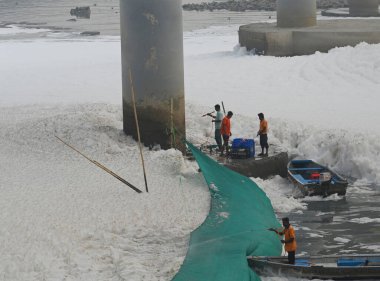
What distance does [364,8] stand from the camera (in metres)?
53.1

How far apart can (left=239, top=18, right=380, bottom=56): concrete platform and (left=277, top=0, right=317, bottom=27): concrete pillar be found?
456mm

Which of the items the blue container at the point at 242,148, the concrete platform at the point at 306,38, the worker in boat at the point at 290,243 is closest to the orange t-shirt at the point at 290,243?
the worker in boat at the point at 290,243

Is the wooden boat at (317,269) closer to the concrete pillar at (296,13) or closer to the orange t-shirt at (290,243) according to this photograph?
the orange t-shirt at (290,243)

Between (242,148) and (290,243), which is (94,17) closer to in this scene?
(242,148)

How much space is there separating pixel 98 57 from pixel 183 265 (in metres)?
29.8

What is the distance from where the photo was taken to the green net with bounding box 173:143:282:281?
1166cm

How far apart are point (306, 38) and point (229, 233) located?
2239cm

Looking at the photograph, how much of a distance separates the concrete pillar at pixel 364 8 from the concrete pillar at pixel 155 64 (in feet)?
115

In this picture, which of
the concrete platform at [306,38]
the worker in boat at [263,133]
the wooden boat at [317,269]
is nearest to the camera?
the wooden boat at [317,269]

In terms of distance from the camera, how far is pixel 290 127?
74.1 ft

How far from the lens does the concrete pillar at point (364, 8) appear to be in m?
52.5

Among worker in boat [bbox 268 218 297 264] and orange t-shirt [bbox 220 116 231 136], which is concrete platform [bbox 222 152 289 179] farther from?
worker in boat [bbox 268 218 297 264]

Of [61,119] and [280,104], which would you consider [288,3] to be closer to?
[280,104]

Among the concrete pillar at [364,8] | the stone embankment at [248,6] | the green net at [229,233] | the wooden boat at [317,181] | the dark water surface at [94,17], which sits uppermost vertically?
the concrete pillar at [364,8]
